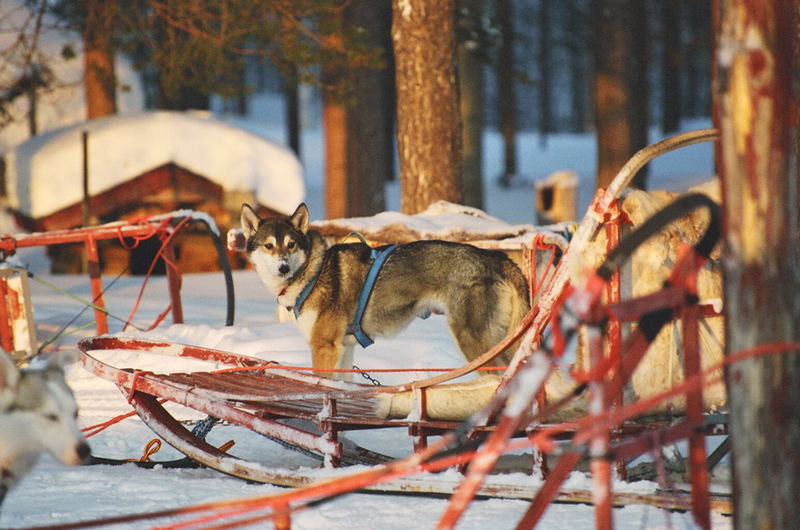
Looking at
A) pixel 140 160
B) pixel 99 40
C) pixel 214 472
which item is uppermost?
pixel 99 40

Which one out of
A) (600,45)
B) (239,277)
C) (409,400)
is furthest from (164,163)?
(409,400)

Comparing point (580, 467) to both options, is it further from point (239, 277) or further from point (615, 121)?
point (615, 121)

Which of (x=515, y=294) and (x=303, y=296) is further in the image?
(x=303, y=296)

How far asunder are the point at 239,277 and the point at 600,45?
7.93 metres

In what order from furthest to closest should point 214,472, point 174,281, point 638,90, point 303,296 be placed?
point 638,90 < point 174,281 < point 303,296 < point 214,472

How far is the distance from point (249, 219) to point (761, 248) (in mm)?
4546

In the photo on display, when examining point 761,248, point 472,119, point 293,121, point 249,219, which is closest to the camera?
point 761,248

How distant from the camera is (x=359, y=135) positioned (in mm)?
14797

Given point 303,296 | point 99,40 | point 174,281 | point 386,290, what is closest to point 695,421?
point 386,290

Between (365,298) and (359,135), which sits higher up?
(359,135)

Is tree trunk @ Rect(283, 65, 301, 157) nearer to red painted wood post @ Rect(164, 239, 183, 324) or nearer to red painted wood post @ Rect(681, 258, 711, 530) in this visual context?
red painted wood post @ Rect(164, 239, 183, 324)

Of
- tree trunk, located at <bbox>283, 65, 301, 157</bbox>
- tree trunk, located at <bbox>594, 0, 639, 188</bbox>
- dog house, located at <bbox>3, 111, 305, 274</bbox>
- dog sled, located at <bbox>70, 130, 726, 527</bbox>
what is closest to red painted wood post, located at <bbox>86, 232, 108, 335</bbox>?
dog sled, located at <bbox>70, 130, 726, 527</bbox>

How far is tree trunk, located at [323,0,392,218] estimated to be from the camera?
1470 cm

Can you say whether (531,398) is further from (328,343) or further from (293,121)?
(293,121)
